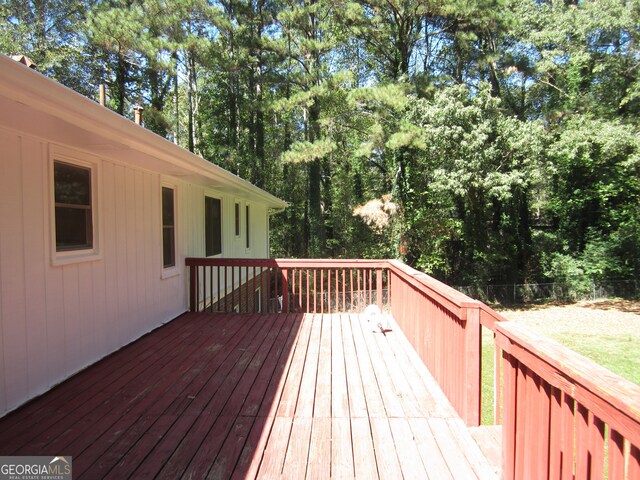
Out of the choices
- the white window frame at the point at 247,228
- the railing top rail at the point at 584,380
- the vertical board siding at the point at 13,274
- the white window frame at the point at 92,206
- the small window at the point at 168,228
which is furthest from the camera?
the white window frame at the point at 247,228

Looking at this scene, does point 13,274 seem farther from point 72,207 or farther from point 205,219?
point 205,219

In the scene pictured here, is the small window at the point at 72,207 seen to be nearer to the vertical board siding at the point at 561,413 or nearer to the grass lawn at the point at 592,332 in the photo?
the vertical board siding at the point at 561,413

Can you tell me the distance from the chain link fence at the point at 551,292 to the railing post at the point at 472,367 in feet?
45.6

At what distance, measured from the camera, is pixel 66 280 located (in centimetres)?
317

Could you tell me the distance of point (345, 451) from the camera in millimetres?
2213

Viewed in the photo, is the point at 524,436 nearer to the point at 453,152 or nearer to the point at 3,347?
the point at 3,347

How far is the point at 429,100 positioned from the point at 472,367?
511 inches

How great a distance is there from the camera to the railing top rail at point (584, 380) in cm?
102

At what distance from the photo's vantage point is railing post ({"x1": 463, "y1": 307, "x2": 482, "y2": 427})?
2391mm

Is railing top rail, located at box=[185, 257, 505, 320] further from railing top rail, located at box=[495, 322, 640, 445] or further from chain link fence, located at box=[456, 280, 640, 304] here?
chain link fence, located at box=[456, 280, 640, 304]

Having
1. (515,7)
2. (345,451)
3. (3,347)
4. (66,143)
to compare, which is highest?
(515,7)

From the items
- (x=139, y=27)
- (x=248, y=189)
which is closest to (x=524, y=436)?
(x=248, y=189)

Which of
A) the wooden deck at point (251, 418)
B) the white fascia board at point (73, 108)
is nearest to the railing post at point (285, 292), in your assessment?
the wooden deck at point (251, 418)

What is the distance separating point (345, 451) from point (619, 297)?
17.9 m
